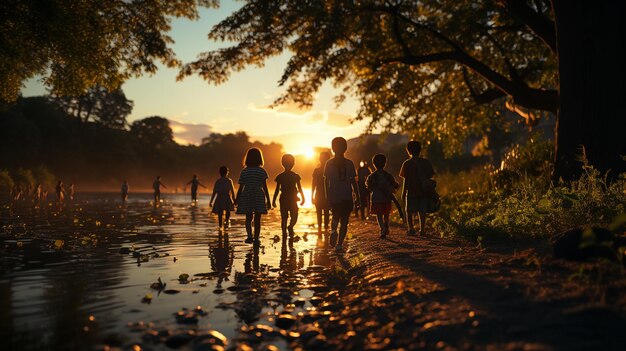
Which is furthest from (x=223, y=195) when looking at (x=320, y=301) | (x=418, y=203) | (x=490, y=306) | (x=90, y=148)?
(x=90, y=148)

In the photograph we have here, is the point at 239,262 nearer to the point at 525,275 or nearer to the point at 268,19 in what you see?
the point at 525,275

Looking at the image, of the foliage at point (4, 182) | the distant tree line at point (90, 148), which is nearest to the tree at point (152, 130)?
the distant tree line at point (90, 148)

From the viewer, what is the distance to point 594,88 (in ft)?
33.9

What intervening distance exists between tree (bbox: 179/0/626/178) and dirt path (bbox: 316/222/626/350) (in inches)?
252

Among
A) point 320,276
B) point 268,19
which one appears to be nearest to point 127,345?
point 320,276

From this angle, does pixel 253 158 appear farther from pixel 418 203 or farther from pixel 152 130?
pixel 152 130

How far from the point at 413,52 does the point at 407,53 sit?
1.51m

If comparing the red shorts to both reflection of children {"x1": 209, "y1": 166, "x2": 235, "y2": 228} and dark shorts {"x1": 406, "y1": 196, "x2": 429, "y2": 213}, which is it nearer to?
dark shorts {"x1": 406, "y1": 196, "x2": 429, "y2": 213}

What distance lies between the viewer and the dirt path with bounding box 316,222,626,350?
3.64m

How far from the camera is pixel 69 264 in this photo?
7965 mm

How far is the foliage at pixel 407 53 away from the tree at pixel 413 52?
1.3 inches

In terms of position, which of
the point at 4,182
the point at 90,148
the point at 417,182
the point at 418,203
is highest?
the point at 90,148

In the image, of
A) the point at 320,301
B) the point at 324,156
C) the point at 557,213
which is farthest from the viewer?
the point at 324,156

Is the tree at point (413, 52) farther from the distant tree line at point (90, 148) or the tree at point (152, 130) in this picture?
the tree at point (152, 130)
